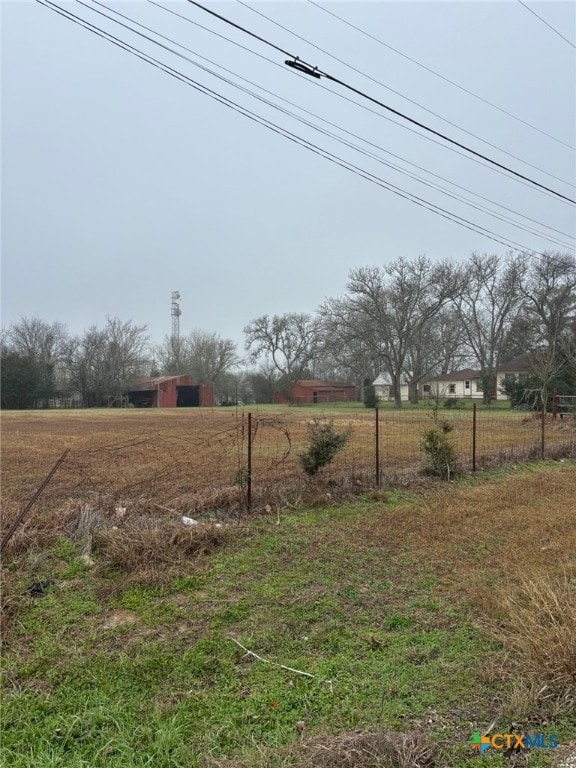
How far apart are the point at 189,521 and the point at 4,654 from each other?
2.57 metres

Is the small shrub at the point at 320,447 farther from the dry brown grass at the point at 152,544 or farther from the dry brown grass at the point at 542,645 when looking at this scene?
the dry brown grass at the point at 542,645

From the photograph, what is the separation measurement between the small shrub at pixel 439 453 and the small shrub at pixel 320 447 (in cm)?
201

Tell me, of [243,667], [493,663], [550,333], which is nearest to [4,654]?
[243,667]

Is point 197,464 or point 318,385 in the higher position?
point 318,385

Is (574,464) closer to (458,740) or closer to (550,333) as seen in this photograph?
(458,740)

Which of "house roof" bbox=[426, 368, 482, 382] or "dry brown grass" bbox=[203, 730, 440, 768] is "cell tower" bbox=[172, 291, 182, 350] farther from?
"dry brown grass" bbox=[203, 730, 440, 768]

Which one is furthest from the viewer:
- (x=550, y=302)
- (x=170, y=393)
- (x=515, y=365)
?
(x=170, y=393)

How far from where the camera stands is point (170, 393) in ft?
195

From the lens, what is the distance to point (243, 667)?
116 inches

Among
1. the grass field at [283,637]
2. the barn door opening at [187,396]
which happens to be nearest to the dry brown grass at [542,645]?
the grass field at [283,637]

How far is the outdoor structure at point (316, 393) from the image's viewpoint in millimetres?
59641

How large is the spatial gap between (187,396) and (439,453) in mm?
54865

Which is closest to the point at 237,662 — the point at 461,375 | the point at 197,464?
the point at 197,464

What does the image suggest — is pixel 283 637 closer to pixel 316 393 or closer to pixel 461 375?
pixel 316 393
